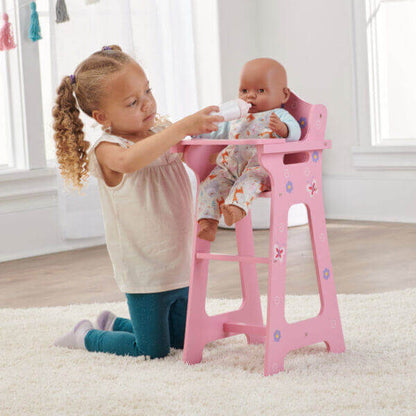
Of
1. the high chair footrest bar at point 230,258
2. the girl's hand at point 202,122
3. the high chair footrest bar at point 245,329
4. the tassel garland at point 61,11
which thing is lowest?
the high chair footrest bar at point 245,329

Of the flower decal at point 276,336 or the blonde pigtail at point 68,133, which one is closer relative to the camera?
the flower decal at point 276,336

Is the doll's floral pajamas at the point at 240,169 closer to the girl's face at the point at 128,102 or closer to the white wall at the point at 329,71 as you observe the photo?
the girl's face at the point at 128,102

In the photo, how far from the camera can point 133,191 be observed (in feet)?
5.66

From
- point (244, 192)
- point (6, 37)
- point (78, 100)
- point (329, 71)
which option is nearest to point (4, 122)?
point (6, 37)

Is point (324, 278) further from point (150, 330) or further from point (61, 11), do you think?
point (61, 11)

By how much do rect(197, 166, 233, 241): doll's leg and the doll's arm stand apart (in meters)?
0.15

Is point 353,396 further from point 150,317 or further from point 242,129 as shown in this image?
point 242,129

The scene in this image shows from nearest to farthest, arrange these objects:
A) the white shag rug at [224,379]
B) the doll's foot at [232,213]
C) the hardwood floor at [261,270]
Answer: the white shag rug at [224,379]
the doll's foot at [232,213]
the hardwood floor at [261,270]

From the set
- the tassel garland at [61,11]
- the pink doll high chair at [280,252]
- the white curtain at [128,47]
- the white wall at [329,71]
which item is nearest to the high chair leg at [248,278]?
the pink doll high chair at [280,252]

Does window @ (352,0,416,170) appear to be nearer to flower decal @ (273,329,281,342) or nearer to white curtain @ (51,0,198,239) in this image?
white curtain @ (51,0,198,239)

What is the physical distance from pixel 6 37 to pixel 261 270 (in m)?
1.53

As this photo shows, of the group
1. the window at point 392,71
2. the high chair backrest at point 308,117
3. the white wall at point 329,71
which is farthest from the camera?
the white wall at point 329,71

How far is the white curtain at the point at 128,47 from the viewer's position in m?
3.43

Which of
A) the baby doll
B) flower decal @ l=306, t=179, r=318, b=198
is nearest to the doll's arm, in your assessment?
the baby doll
